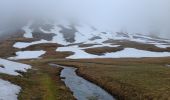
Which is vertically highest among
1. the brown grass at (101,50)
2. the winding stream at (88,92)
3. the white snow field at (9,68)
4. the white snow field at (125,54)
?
the brown grass at (101,50)

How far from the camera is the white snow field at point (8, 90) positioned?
31.8m

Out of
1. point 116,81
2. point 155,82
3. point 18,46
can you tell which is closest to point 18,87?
point 116,81

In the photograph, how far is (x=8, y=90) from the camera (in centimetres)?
3481

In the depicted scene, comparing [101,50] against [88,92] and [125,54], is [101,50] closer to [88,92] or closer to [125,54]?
[125,54]

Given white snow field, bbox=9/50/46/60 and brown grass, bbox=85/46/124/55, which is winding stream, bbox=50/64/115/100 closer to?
brown grass, bbox=85/46/124/55

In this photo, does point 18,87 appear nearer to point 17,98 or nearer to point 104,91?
point 17,98

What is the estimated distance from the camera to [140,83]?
4059 centimetres

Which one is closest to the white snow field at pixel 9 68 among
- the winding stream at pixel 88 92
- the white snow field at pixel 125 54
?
the winding stream at pixel 88 92

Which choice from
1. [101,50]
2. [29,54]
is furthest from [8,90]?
[29,54]

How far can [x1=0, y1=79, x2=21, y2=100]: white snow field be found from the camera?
104 ft

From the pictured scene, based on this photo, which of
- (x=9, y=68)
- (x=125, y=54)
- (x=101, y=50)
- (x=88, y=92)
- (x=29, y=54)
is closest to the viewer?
(x=88, y=92)

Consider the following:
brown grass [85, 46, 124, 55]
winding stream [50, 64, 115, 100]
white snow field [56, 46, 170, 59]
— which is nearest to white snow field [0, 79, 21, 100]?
winding stream [50, 64, 115, 100]

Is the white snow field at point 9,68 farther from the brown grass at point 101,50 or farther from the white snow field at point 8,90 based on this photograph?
the brown grass at point 101,50

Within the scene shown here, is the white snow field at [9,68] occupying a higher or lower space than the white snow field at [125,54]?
lower
